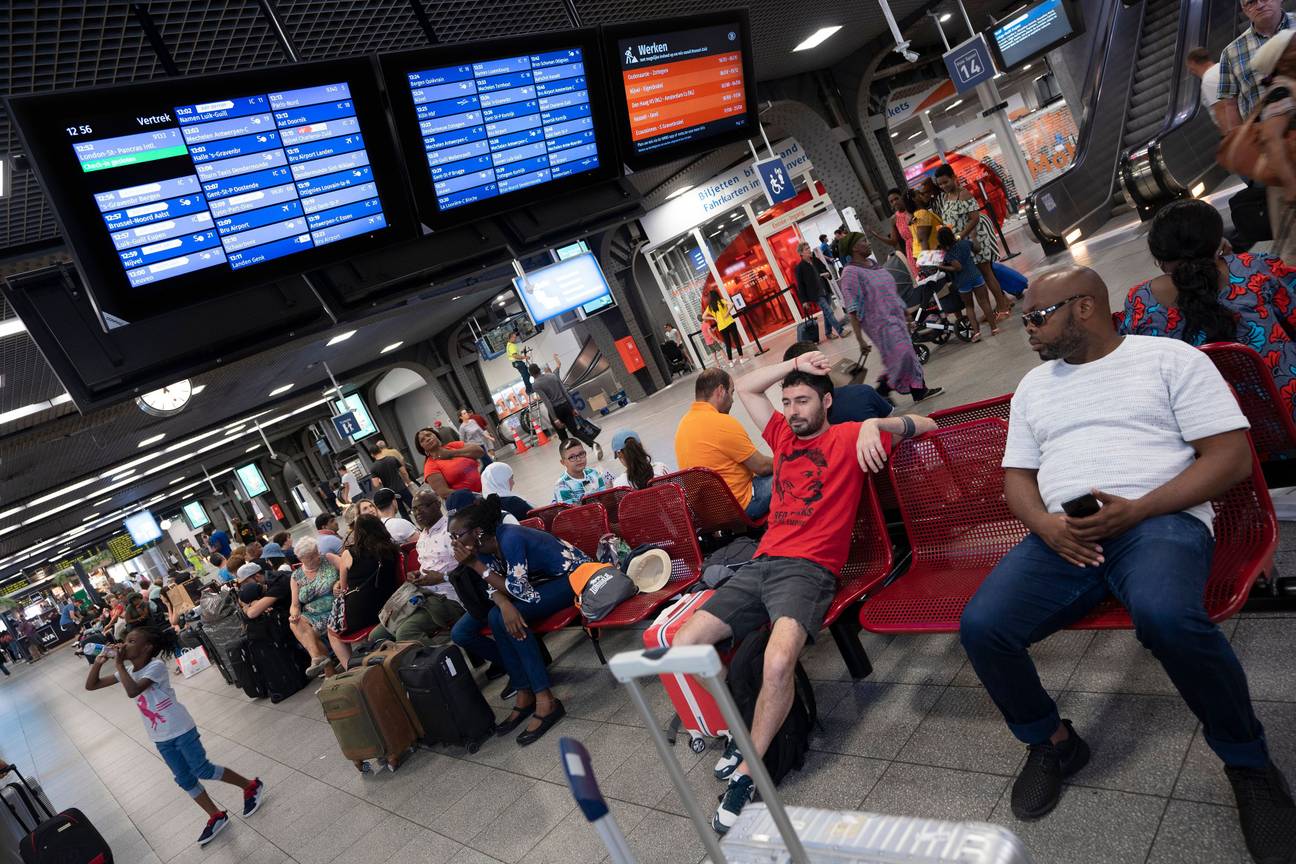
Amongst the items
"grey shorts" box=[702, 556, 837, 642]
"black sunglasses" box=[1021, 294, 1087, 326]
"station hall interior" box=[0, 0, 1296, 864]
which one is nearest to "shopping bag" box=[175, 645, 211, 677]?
"station hall interior" box=[0, 0, 1296, 864]

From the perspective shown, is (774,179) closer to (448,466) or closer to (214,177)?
(448,466)

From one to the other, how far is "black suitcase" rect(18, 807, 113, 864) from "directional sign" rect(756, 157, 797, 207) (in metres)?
11.1

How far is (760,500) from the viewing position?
4.75m

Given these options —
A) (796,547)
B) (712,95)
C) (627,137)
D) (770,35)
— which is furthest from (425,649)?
(770,35)

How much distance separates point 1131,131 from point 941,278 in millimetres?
6318

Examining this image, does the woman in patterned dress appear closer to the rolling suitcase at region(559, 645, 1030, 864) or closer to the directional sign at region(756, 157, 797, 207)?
the directional sign at region(756, 157, 797, 207)

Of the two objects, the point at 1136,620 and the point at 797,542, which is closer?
the point at 1136,620

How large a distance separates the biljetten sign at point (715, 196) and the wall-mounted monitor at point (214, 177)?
13634 millimetres

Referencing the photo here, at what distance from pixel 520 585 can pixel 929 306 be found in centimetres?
729

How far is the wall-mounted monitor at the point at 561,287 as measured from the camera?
10227 mm

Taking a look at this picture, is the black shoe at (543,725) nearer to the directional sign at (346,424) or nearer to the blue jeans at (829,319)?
the blue jeans at (829,319)

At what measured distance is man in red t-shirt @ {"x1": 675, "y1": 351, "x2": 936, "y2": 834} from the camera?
9.74 ft

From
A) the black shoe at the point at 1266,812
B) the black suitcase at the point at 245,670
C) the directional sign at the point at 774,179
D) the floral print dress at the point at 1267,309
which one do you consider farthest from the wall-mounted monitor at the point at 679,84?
the directional sign at the point at 774,179

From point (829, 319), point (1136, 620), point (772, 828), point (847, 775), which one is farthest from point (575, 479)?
point (829, 319)
